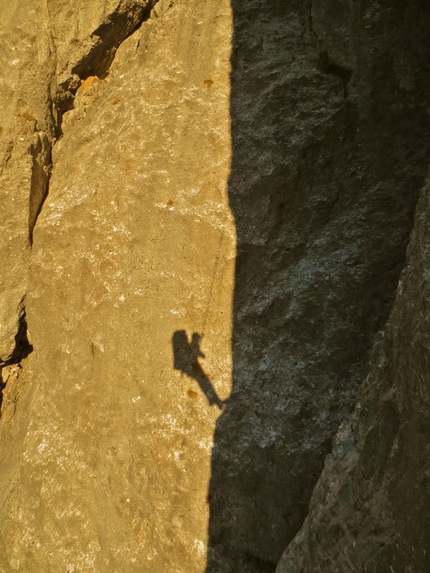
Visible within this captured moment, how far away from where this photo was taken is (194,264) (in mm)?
3189

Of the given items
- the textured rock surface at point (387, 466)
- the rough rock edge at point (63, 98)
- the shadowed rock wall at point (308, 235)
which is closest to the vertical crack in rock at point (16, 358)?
the rough rock edge at point (63, 98)

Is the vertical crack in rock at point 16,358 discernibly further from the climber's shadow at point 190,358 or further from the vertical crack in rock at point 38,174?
the climber's shadow at point 190,358

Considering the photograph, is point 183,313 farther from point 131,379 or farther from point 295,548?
point 295,548

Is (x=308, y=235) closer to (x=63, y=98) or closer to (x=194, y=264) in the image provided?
(x=194, y=264)

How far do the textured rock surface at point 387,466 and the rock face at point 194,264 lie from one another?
0.11 metres

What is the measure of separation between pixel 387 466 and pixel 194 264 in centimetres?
170

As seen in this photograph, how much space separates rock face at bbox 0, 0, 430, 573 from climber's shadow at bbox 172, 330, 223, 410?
1cm

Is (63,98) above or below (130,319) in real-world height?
above

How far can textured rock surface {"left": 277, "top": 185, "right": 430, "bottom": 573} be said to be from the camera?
5.44 ft

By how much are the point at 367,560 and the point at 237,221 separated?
189 centimetres

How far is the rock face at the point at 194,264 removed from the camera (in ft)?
9.11

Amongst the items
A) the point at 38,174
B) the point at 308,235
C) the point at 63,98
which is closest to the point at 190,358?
the point at 308,235

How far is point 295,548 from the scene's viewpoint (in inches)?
90.0

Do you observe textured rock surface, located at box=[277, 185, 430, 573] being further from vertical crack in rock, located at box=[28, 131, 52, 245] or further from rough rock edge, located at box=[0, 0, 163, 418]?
vertical crack in rock, located at box=[28, 131, 52, 245]
